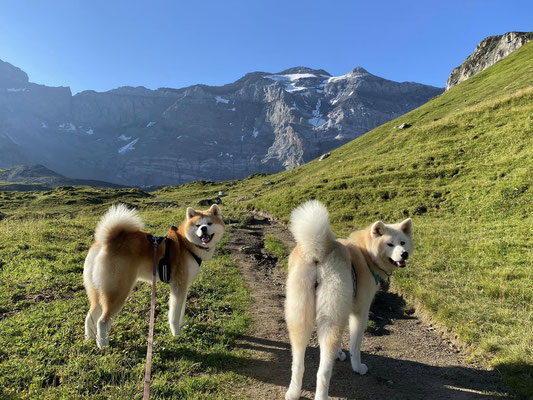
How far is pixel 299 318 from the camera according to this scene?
4.49m

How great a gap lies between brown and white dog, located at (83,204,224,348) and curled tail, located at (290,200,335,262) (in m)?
2.80

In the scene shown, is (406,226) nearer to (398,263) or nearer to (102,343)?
(398,263)

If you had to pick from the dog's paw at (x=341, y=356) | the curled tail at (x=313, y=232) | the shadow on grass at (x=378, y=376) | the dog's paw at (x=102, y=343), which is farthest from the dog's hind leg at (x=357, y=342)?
the dog's paw at (x=102, y=343)

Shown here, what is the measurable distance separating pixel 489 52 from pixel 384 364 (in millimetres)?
123600

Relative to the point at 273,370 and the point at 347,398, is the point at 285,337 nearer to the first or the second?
the point at 273,370

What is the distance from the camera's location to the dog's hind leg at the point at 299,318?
4.47 metres

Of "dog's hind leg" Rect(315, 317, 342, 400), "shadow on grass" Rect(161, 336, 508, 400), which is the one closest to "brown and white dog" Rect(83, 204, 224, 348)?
"shadow on grass" Rect(161, 336, 508, 400)

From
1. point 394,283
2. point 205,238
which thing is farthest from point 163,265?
point 394,283

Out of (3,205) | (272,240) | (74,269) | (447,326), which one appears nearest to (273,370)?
(447,326)

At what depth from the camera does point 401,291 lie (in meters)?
9.27

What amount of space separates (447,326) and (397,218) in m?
10.7

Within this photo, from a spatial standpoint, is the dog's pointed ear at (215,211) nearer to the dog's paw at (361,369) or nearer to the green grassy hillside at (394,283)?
the green grassy hillside at (394,283)

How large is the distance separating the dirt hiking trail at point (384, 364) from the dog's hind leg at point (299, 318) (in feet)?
1.96

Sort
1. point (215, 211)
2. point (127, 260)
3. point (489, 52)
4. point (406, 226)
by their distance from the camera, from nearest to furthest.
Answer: point (127, 260) → point (406, 226) → point (215, 211) → point (489, 52)
